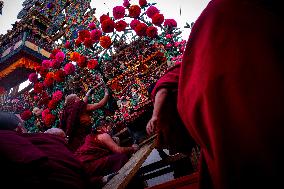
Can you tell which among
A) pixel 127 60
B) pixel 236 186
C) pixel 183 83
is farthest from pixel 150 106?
pixel 236 186

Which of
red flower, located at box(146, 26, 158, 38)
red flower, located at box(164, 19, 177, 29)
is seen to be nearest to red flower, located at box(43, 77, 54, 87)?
red flower, located at box(146, 26, 158, 38)

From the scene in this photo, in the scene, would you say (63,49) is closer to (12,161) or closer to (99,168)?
(99,168)

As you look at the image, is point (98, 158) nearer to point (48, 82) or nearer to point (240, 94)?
point (240, 94)

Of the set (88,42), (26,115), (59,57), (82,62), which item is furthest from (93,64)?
(26,115)

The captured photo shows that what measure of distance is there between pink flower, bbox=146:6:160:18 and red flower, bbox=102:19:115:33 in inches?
36.0

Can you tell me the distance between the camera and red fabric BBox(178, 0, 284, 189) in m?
0.79

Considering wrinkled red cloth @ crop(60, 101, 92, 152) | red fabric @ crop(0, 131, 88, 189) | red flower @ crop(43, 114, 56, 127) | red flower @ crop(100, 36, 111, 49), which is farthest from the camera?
red flower @ crop(100, 36, 111, 49)

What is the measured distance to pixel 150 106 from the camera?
4.04 m

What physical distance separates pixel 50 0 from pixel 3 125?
1330cm

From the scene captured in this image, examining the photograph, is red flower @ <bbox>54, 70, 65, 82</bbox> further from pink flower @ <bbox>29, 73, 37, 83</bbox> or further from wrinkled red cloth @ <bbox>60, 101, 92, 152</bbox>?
wrinkled red cloth @ <bbox>60, 101, 92, 152</bbox>

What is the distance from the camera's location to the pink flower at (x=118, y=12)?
6.23 meters

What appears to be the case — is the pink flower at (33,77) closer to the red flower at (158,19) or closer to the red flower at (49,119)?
the red flower at (49,119)

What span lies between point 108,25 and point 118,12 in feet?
1.30

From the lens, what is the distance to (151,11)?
19.8 feet
